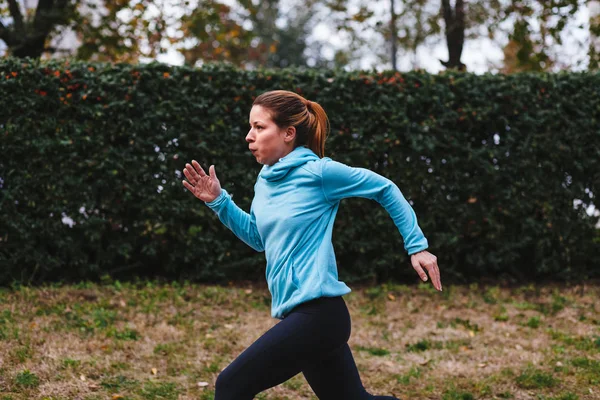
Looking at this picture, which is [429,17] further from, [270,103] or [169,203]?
[270,103]

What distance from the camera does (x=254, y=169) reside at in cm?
766

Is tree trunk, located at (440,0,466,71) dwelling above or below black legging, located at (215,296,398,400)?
above

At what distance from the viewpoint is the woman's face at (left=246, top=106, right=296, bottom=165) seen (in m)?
2.92

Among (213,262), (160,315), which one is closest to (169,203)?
(213,262)

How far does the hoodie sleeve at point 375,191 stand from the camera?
8.95ft

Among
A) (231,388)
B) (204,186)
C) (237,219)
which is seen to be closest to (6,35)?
(204,186)

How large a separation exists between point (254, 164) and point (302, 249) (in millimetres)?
4965

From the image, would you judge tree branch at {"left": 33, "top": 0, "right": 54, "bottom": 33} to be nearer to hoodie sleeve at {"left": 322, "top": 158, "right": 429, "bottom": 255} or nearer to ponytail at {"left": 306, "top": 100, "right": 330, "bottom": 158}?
ponytail at {"left": 306, "top": 100, "right": 330, "bottom": 158}

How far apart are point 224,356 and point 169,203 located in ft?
7.79

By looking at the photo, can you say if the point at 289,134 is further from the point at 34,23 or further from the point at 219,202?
the point at 34,23

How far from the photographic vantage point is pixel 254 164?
766 cm

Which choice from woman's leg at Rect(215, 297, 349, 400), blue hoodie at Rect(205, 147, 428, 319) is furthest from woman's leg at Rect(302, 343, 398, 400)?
blue hoodie at Rect(205, 147, 428, 319)

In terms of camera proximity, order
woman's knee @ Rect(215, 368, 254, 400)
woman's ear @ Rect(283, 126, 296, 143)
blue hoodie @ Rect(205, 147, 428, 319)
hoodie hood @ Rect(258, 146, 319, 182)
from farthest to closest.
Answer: woman's ear @ Rect(283, 126, 296, 143), hoodie hood @ Rect(258, 146, 319, 182), blue hoodie @ Rect(205, 147, 428, 319), woman's knee @ Rect(215, 368, 254, 400)

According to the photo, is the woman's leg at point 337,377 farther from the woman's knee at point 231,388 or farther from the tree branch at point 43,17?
the tree branch at point 43,17
